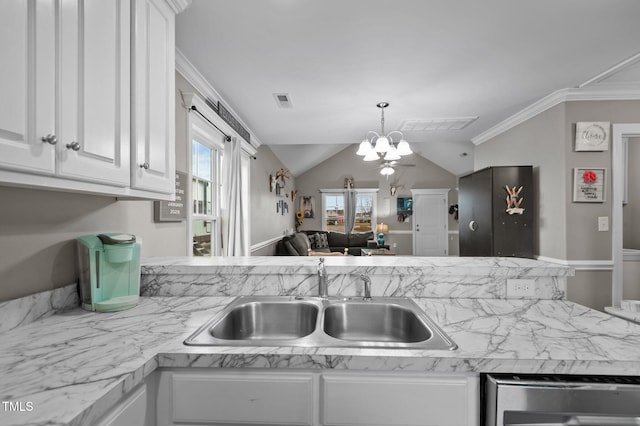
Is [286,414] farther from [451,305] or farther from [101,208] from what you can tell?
[101,208]

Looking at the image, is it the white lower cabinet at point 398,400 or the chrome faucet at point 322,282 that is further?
the chrome faucet at point 322,282

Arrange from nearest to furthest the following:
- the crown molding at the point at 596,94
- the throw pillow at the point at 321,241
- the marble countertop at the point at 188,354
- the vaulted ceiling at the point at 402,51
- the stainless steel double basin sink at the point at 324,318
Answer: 1. the marble countertop at the point at 188,354
2. the stainless steel double basin sink at the point at 324,318
3. the vaulted ceiling at the point at 402,51
4. the crown molding at the point at 596,94
5. the throw pillow at the point at 321,241

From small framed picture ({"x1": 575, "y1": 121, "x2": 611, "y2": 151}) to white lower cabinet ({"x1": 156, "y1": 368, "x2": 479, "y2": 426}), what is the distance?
A: 3.13m

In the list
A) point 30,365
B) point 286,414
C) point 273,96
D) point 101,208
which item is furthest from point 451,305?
point 273,96

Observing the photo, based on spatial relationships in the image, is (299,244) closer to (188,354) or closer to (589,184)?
(589,184)

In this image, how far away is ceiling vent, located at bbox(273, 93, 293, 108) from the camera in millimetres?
2852

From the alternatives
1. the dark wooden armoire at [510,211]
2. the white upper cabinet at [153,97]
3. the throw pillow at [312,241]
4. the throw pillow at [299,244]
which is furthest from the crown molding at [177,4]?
the throw pillow at [312,241]

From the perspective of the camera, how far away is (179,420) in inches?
34.4

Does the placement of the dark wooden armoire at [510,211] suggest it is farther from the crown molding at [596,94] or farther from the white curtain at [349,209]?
the white curtain at [349,209]

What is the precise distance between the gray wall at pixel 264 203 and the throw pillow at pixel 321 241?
3.41 ft

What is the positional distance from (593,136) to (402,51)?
2.24 metres

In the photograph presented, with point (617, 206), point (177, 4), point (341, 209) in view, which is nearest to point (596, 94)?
point (617, 206)

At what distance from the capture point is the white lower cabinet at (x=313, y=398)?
86cm

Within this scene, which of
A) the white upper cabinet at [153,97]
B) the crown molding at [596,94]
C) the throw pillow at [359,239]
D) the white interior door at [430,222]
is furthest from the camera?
the white interior door at [430,222]
